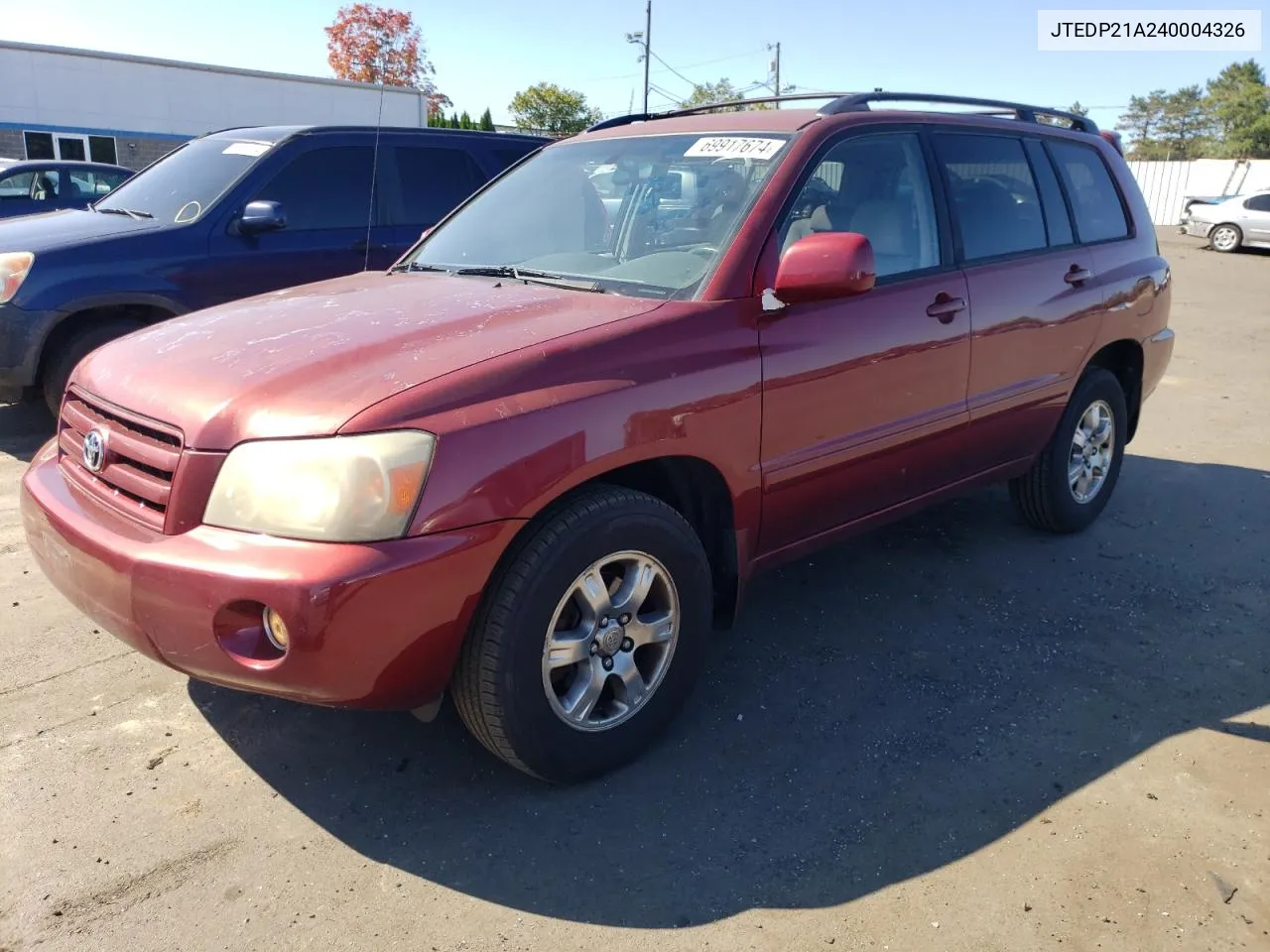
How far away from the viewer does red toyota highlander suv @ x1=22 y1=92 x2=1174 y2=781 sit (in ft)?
7.51

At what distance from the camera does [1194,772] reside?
2.90 metres

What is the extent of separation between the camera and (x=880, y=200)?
3.59m

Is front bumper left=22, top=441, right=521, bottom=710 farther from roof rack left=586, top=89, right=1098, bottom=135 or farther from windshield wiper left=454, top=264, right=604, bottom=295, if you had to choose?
roof rack left=586, top=89, right=1098, bottom=135

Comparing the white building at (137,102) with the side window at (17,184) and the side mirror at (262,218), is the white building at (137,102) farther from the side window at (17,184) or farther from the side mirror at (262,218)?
the side mirror at (262,218)

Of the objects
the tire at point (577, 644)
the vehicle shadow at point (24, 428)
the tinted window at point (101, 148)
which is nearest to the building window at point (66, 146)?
the tinted window at point (101, 148)

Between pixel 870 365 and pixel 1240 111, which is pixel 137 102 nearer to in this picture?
pixel 870 365

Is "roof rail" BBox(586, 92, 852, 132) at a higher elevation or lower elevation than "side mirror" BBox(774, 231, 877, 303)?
higher

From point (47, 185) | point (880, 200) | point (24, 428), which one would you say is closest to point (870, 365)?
point (880, 200)

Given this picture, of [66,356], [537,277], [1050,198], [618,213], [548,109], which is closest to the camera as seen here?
[537,277]

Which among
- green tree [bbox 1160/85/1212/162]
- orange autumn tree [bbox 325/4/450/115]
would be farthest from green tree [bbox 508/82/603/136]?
green tree [bbox 1160/85/1212/162]

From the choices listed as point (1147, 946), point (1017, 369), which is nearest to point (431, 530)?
point (1147, 946)

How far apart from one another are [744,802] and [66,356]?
15.4ft

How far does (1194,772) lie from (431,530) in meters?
2.32

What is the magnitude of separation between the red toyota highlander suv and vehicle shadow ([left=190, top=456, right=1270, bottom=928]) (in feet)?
0.78
